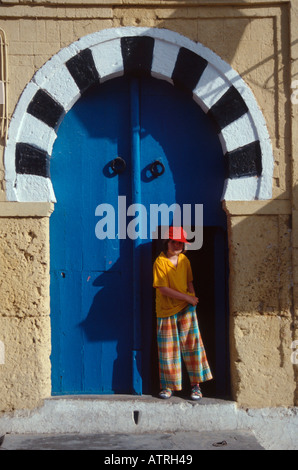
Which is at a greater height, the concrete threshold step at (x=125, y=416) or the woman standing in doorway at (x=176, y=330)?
the woman standing in doorway at (x=176, y=330)

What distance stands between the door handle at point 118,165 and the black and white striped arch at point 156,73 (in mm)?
527

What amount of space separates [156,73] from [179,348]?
88.1 inches

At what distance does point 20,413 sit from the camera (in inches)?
190

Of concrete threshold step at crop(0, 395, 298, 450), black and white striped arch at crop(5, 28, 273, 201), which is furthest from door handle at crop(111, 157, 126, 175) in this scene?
concrete threshold step at crop(0, 395, 298, 450)

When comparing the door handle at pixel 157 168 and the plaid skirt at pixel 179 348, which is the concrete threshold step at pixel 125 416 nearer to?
the plaid skirt at pixel 179 348

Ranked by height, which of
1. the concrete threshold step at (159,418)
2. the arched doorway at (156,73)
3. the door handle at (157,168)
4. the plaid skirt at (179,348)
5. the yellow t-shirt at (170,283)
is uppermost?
the arched doorway at (156,73)

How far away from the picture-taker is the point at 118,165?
16.8ft

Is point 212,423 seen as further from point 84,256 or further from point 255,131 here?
point 255,131

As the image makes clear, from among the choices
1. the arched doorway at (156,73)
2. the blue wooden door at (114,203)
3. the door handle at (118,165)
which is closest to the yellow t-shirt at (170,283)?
the blue wooden door at (114,203)

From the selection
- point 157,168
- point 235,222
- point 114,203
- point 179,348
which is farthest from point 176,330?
point 157,168

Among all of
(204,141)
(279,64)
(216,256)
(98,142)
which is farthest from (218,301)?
(279,64)

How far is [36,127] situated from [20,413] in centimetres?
227

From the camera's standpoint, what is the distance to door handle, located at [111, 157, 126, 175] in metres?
5.09

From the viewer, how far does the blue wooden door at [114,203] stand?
5074 mm
